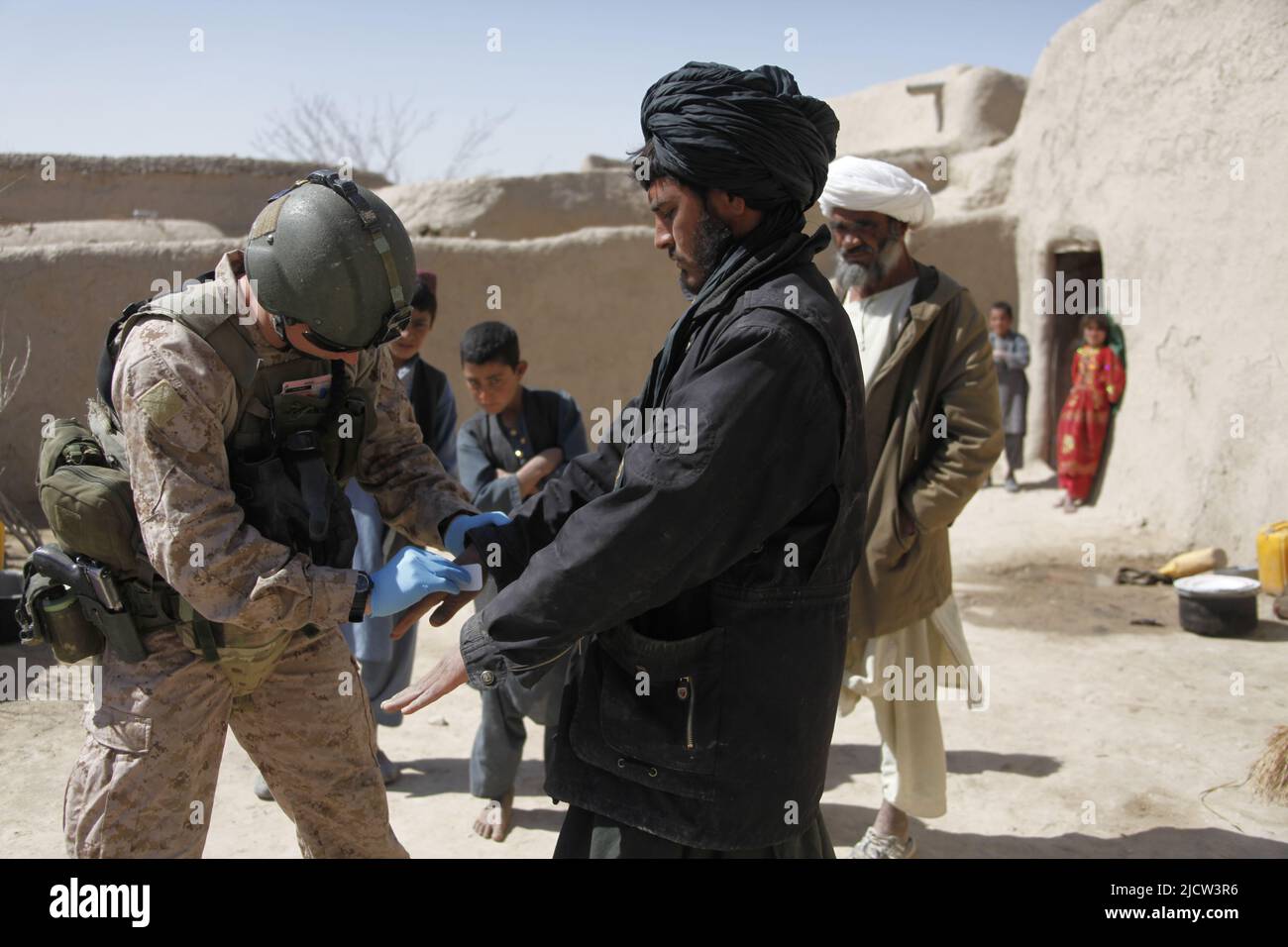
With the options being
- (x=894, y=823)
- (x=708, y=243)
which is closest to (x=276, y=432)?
(x=708, y=243)

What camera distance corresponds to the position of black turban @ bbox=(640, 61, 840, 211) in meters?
2.10

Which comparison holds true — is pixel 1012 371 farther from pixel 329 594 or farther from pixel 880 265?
pixel 329 594

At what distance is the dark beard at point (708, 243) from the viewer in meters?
2.18

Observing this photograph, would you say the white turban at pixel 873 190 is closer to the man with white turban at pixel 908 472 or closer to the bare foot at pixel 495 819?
the man with white turban at pixel 908 472

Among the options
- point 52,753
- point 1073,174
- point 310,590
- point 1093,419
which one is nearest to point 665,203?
point 310,590

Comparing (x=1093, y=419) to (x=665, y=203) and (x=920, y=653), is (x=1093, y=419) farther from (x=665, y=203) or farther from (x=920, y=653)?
(x=665, y=203)

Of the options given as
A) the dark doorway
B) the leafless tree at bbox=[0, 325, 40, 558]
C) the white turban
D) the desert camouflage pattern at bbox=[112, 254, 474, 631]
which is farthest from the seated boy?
the dark doorway

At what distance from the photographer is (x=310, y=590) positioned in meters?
2.33

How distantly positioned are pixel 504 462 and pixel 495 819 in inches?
49.8

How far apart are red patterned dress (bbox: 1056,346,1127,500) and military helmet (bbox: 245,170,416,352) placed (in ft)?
26.1

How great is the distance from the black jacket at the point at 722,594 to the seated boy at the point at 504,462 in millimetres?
1650

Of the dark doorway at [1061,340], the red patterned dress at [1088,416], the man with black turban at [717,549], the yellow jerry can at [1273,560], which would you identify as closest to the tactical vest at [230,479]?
the man with black turban at [717,549]

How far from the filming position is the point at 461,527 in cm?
264

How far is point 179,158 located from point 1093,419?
11084mm
